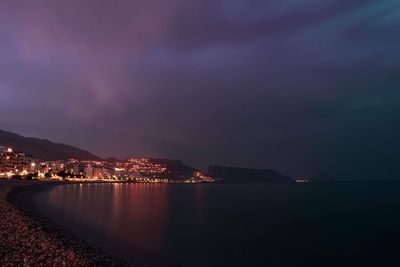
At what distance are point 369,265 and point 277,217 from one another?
1135 inches

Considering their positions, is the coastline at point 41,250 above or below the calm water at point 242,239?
above

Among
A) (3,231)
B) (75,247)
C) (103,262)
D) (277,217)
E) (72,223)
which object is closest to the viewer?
(103,262)

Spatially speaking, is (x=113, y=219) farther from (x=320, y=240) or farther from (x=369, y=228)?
(x=369, y=228)

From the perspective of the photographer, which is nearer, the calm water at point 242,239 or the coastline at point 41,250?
the coastline at point 41,250

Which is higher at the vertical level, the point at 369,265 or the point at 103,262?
the point at 103,262

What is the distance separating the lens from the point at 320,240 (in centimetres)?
3512

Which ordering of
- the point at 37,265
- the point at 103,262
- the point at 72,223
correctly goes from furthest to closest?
the point at 72,223, the point at 103,262, the point at 37,265

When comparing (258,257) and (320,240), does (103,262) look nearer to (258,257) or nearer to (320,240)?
(258,257)

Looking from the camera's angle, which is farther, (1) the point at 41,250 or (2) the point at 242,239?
(2) the point at 242,239

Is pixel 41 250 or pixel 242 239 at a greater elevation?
pixel 41 250

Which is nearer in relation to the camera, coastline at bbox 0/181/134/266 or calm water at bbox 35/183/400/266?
coastline at bbox 0/181/134/266

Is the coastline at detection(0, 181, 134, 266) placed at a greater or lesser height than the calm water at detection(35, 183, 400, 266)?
greater

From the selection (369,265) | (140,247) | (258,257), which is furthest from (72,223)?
(369,265)

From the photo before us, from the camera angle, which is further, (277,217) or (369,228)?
(277,217)
